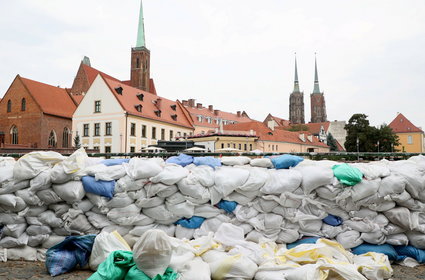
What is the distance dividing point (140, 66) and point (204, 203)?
47.7 m

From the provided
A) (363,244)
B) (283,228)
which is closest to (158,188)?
(283,228)

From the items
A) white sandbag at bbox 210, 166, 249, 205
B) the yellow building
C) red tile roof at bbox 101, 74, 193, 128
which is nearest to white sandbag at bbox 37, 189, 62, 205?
white sandbag at bbox 210, 166, 249, 205

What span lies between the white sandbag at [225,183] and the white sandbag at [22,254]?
1865mm

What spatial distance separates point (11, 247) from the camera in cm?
→ 342

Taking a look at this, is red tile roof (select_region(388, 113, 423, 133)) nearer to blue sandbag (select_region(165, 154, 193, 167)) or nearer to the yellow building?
the yellow building

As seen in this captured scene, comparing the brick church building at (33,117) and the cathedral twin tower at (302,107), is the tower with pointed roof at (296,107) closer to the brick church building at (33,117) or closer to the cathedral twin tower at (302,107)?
the cathedral twin tower at (302,107)

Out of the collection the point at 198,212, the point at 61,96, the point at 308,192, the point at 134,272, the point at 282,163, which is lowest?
the point at 134,272

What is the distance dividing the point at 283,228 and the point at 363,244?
799 millimetres

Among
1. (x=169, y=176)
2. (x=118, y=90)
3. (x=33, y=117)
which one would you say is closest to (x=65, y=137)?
(x=33, y=117)

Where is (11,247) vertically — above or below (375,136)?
below

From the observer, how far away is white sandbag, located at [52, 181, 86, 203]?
336 centimetres

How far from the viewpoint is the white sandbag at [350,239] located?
3.30 m

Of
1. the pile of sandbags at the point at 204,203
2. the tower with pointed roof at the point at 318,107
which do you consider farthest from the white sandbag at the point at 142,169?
the tower with pointed roof at the point at 318,107

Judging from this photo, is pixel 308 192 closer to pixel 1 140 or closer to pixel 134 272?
pixel 134 272
